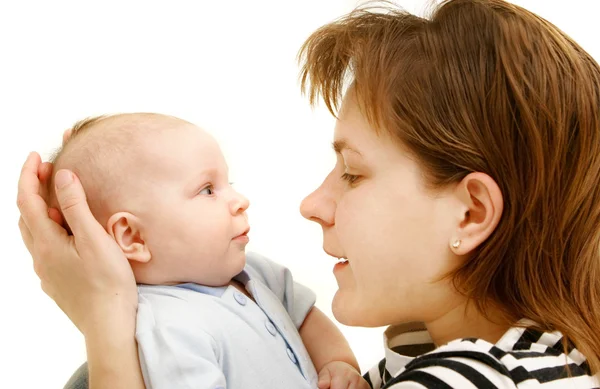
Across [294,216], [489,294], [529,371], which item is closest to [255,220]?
[294,216]

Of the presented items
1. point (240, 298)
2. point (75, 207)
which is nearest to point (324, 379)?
point (240, 298)

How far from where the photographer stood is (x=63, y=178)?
1534 millimetres

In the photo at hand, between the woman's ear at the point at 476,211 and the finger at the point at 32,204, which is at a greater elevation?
the woman's ear at the point at 476,211

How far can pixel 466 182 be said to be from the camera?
55.9 inches

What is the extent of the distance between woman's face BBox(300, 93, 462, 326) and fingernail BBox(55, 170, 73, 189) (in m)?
0.45

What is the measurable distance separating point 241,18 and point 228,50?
0.40 ft

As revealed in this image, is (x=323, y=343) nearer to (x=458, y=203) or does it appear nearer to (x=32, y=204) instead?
(x=458, y=203)

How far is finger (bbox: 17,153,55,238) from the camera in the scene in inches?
62.2

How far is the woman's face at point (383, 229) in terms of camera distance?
146cm

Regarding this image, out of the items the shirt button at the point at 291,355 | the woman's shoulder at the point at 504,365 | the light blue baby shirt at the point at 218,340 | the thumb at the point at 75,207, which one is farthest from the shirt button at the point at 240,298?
the woman's shoulder at the point at 504,365

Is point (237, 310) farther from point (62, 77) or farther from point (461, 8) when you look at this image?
point (62, 77)

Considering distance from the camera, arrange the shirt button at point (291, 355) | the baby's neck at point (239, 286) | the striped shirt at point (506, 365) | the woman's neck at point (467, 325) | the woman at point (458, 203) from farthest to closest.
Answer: the baby's neck at point (239, 286) → the shirt button at point (291, 355) → the woman's neck at point (467, 325) → the woman at point (458, 203) → the striped shirt at point (506, 365)

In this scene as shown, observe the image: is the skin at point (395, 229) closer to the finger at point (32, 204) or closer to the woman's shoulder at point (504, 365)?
the woman's shoulder at point (504, 365)

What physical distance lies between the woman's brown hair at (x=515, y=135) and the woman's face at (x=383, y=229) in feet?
0.11
